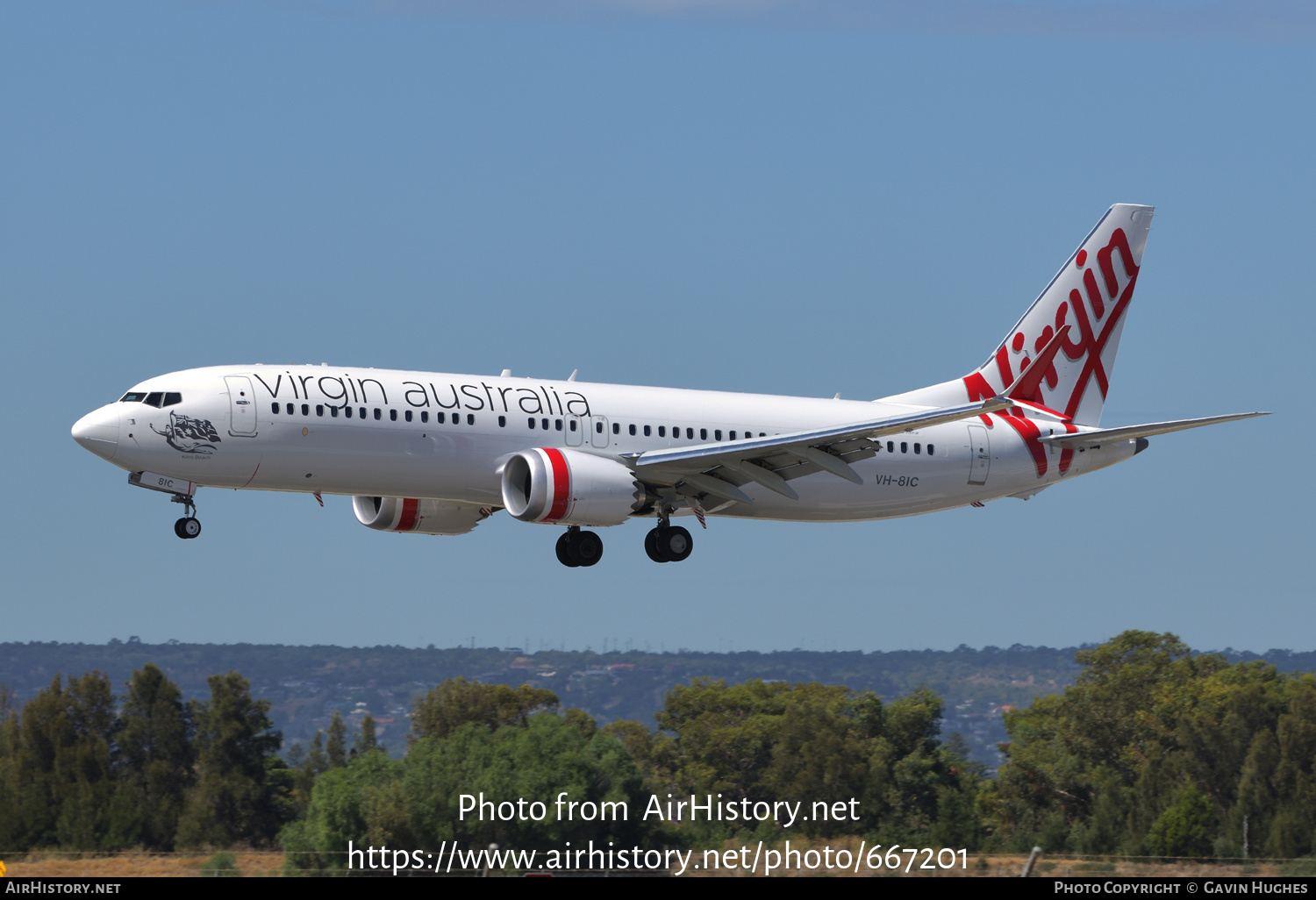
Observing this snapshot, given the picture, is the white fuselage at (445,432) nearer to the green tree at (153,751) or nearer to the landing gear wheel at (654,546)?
the landing gear wheel at (654,546)

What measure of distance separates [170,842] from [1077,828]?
46.2 meters

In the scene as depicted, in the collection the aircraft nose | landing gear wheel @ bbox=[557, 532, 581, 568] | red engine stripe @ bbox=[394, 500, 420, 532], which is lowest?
landing gear wheel @ bbox=[557, 532, 581, 568]

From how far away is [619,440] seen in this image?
47.7 metres

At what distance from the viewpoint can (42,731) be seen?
318 ft

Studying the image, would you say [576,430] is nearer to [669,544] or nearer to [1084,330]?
[669,544]

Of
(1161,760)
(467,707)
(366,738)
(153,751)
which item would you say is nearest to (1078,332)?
(1161,760)

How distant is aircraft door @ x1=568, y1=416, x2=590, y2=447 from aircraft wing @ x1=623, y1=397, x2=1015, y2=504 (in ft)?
4.37

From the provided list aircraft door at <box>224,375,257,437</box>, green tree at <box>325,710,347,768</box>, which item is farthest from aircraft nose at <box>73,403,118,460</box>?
green tree at <box>325,710,347,768</box>

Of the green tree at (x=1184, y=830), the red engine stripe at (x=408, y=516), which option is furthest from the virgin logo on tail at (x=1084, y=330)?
the green tree at (x=1184, y=830)

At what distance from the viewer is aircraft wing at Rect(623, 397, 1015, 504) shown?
46.4 m

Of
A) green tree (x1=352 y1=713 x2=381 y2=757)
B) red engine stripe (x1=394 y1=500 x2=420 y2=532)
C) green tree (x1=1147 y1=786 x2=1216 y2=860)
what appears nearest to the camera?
red engine stripe (x1=394 y1=500 x2=420 y2=532)

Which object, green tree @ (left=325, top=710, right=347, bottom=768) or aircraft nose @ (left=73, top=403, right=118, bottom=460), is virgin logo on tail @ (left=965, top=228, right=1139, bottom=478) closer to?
aircraft nose @ (left=73, top=403, right=118, bottom=460)

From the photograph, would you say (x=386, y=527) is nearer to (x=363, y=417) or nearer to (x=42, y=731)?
(x=363, y=417)

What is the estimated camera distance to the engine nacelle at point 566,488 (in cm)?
4509
